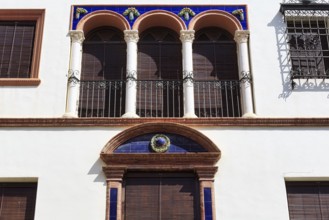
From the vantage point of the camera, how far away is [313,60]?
45.4ft

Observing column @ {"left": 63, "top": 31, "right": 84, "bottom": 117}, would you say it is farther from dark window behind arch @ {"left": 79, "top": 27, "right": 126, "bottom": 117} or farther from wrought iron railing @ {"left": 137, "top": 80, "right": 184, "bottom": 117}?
wrought iron railing @ {"left": 137, "top": 80, "right": 184, "bottom": 117}

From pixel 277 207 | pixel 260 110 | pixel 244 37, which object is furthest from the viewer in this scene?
pixel 244 37

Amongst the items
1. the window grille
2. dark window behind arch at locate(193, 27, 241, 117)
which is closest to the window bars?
the window grille

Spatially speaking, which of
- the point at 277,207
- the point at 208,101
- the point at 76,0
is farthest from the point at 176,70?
the point at 277,207

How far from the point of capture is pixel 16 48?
1396 cm

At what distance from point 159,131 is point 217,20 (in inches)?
135

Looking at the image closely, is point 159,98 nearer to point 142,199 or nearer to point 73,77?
point 73,77

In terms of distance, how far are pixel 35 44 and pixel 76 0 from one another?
1507mm

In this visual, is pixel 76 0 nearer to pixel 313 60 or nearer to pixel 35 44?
pixel 35 44

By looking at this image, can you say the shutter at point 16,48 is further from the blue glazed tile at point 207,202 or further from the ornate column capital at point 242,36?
the blue glazed tile at point 207,202

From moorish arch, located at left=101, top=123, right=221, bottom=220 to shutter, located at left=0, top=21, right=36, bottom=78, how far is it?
3140mm

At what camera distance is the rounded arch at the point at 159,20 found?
548 inches

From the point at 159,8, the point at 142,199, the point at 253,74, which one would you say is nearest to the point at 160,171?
the point at 142,199

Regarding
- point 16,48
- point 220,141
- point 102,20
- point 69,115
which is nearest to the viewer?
point 220,141
